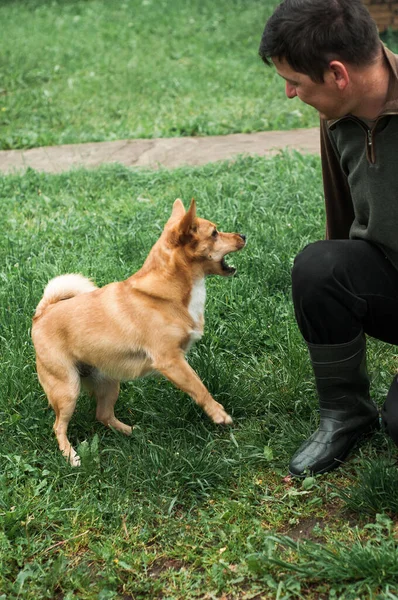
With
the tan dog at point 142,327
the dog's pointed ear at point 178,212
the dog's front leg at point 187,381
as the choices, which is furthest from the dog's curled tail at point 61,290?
the dog's front leg at point 187,381

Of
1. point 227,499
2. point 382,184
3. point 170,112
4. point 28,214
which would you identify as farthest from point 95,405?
point 170,112

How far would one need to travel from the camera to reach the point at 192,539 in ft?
9.36

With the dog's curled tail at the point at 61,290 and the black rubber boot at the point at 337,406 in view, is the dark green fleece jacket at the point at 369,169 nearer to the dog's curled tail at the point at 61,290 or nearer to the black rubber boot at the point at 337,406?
the black rubber boot at the point at 337,406

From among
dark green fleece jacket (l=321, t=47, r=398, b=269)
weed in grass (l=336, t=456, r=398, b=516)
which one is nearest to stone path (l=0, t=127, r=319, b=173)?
dark green fleece jacket (l=321, t=47, r=398, b=269)

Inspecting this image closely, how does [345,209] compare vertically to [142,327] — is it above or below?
above

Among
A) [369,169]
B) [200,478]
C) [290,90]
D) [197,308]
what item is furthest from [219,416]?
[290,90]

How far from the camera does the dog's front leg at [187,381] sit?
3311mm

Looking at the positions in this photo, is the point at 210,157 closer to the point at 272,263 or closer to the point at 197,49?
the point at 272,263

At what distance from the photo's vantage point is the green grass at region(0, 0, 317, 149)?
8.43 metres

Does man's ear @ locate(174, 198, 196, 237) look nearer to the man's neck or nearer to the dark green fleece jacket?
the dark green fleece jacket

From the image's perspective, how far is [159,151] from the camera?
7539 mm

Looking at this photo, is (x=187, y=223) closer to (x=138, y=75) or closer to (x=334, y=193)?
(x=334, y=193)

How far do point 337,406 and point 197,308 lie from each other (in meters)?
0.73

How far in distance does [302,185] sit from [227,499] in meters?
3.37
